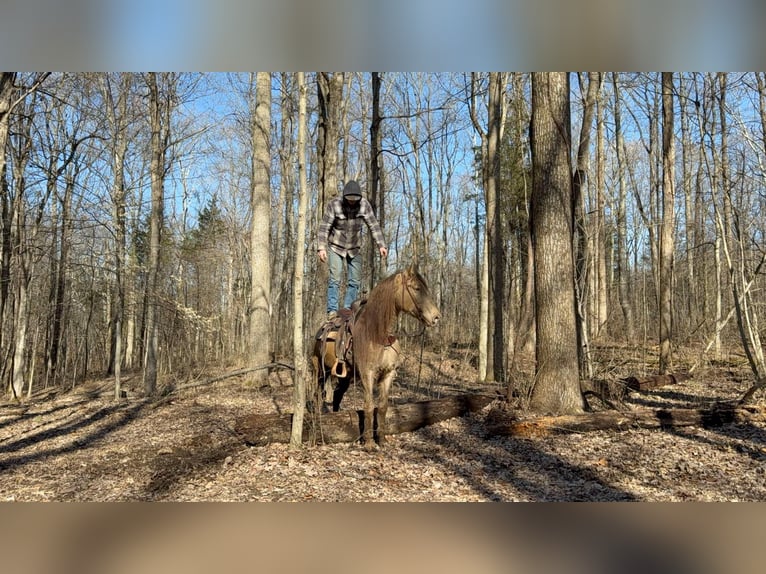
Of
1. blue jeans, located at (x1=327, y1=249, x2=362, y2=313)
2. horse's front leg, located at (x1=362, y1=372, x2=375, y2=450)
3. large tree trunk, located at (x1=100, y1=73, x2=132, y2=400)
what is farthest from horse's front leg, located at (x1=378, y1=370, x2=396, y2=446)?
large tree trunk, located at (x1=100, y1=73, x2=132, y2=400)

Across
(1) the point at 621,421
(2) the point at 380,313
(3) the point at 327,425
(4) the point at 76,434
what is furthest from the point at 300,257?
(4) the point at 76,434

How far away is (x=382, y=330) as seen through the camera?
5762 mm

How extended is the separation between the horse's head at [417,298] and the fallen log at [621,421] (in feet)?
6.30

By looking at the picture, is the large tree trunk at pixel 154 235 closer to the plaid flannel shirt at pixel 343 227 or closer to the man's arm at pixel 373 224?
the plaid flannel shirt at pixel 343 227

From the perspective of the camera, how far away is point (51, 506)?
123cm

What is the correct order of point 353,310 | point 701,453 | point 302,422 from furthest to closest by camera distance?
point 353,310 < point 302,422 < point 701,453

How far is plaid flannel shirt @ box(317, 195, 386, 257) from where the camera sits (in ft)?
20.7

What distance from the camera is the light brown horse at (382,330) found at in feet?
17.9

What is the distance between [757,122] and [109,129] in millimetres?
12594

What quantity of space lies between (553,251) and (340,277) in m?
2.87

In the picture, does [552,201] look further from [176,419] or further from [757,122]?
[176,419]

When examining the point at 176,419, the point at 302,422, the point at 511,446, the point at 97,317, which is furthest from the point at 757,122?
the point at 97,317

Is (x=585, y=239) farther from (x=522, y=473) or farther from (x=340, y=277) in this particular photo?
(x=522, y=473)

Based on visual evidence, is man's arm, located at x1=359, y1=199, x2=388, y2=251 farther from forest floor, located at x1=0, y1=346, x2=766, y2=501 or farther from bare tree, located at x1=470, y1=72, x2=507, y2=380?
bare tree, located at x1=470, y1=72, x2=507, y2=380
